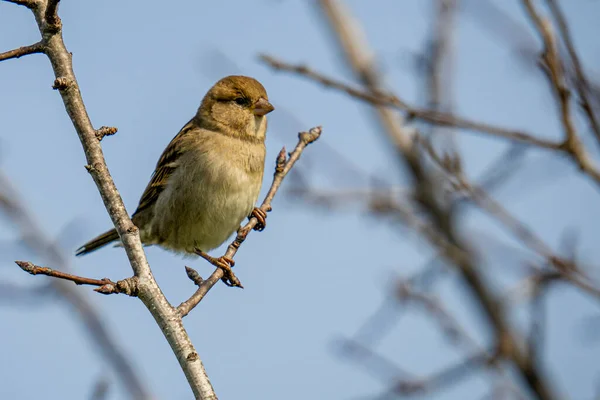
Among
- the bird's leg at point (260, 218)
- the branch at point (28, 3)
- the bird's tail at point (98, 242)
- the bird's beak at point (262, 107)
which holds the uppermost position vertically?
the bird's beak at point (262, 107)

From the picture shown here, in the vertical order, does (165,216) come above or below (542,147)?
above

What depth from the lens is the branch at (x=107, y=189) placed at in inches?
123

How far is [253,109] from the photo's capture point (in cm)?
614

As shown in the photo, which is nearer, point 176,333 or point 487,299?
point 176,333

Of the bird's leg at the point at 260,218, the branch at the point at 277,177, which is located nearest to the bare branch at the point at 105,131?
the branch at the point at 277,177

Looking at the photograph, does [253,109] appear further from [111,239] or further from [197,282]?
[197,282]

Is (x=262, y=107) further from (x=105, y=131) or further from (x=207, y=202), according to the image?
(x=105, y=131)

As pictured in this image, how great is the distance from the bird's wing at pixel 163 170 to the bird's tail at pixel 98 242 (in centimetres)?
33

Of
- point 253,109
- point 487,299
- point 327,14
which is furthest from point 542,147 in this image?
point 327,14

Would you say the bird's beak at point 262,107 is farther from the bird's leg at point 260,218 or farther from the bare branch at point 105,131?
the bare branch at point 105,131

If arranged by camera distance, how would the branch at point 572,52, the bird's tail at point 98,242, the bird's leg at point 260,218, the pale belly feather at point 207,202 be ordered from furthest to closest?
the bird's tail at point 98,242
the pale belly feather at point 207,202
the bird's leg at point 260,218
the branch at point 572,52

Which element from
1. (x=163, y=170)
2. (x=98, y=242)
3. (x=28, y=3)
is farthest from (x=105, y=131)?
(x=98, y=242)

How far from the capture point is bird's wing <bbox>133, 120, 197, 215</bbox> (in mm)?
6062

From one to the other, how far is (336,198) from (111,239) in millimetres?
1941
